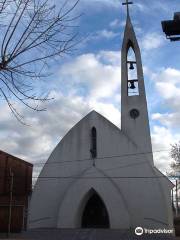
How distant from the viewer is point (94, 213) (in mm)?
27484

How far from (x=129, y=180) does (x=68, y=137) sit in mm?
5760

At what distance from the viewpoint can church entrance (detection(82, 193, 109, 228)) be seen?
2698 cm

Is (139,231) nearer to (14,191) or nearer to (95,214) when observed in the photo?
(95,214)

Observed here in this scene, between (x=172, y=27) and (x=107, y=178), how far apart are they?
1738 centimetres

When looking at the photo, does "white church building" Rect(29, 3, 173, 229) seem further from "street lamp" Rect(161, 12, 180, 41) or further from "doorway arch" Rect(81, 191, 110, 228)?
"street lamp" Rect(161, 12, 180, 41)

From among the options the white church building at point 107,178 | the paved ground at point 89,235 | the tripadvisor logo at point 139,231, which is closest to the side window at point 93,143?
the white church building at point 107,178

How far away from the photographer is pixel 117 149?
28266mm

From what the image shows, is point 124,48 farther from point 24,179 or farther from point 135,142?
point 24,179

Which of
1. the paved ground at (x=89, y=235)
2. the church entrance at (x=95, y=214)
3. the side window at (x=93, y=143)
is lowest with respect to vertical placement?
the paved ground at (x=89, y=235)

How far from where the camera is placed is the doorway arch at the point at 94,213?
26953mm

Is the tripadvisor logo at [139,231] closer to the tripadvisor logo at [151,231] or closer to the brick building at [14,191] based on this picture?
the tripadvisor logo at [151,231]

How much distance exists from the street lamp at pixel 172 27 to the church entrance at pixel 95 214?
1819 cm

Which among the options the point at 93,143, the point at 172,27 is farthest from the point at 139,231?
the point at 172,27

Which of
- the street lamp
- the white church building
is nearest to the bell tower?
the white church building
